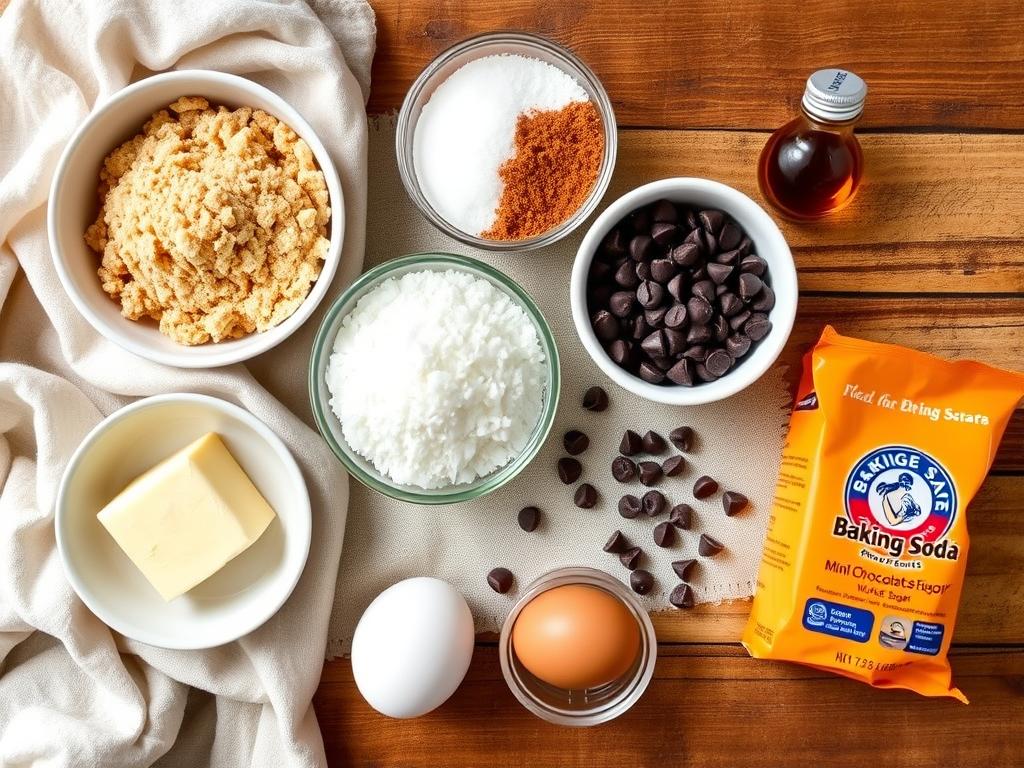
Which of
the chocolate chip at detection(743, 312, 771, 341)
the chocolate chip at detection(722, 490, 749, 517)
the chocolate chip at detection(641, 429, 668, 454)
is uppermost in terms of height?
the chocolate chip at detection(743, 312, 771, 341)

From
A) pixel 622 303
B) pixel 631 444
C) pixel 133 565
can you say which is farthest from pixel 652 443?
pixel 133 565

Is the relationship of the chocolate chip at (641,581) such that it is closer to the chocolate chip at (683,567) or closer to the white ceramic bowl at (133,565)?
the chocolate chip at (683,567)

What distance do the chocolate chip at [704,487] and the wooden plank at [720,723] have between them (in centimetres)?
25

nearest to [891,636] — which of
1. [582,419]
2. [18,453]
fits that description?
[582,419]

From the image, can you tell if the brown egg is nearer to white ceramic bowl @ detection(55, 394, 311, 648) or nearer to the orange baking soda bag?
the orange baking soda bag

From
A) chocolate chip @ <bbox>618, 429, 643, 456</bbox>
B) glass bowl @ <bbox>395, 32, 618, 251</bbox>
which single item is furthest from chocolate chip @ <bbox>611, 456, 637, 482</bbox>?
glass bowl @ <bbox>395, 32, 618, 251</bbox>

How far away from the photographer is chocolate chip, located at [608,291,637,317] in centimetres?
121

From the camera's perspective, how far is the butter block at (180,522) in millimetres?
1225

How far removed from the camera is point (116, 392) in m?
1.29

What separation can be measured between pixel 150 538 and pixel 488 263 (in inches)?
26.1

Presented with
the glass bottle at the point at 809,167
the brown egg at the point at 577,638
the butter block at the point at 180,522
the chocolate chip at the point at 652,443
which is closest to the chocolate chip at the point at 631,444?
the chocolate chip at the point at 652,443

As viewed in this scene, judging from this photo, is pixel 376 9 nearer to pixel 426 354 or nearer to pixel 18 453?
pixel 426 354

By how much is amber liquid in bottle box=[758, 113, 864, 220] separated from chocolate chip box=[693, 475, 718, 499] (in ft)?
1.45

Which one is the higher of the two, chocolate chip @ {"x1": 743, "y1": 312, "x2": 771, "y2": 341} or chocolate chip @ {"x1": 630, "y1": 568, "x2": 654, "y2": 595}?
chocolate chip @ {"x1": 743, "y1": 312, "x2": 771, "y2": 341}
